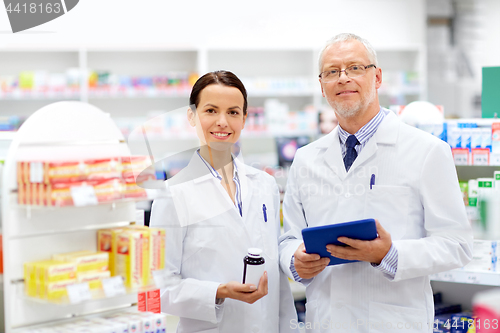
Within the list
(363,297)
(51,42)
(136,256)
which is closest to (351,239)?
(363,297)

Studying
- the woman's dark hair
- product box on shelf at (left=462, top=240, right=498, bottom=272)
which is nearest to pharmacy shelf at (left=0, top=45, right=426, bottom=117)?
product box on shelf at (left=462, top=240, right=498, bottom=272)

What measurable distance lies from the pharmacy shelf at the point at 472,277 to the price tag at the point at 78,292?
1.96 meters

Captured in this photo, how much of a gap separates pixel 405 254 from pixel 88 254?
1.13 m

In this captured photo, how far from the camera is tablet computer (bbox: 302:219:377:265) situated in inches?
67.4

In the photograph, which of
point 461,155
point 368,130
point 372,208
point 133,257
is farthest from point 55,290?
point 461,155

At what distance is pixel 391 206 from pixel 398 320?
45 cm

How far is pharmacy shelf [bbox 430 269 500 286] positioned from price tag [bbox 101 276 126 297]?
185 cm

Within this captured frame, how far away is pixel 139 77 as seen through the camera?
6.15 m

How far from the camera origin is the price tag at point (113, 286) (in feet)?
5.20

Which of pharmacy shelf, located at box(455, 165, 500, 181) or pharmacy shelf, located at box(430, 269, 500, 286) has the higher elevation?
pharmacy shelf, located at box(455, 165, 500, 181)

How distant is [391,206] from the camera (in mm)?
2023

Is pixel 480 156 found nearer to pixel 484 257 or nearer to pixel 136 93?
pixel 484 257

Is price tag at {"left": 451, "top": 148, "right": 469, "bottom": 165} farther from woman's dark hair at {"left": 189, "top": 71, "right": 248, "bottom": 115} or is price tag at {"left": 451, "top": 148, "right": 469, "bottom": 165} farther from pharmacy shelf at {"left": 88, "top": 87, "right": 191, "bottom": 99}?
pharmacy shelf at {"left": 88, "top": 87, "right": 191, "bottom": 99}

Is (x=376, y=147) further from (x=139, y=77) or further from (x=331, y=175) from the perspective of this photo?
(x=139, y=77)
